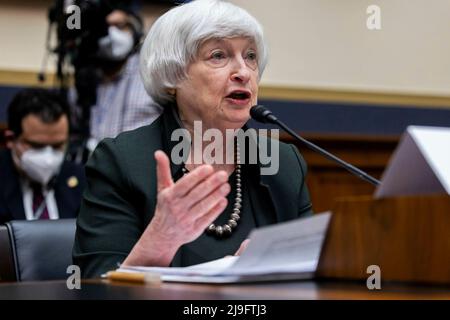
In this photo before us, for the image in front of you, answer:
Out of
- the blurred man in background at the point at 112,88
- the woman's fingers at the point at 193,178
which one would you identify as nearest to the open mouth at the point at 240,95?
the woman's fingers at the point at 193,178

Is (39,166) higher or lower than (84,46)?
lower

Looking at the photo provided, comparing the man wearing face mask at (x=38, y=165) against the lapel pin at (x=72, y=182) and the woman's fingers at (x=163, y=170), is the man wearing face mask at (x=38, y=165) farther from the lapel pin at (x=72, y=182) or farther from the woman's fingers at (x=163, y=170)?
the woman's fingers at (x=163, y=170)

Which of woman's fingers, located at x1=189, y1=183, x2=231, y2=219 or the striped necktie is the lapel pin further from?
woman's fingers, located at x1=189, y1=183, x2=231, y2=219

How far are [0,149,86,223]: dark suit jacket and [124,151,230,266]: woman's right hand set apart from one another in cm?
157

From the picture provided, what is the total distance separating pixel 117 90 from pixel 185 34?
1.64 meters

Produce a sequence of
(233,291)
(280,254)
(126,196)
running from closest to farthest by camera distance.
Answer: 1. (233,291)
2. (280,254)
3. (126,196)

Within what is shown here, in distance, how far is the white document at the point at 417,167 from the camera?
1.03 meters

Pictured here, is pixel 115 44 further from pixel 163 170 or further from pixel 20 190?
pixel 163 170

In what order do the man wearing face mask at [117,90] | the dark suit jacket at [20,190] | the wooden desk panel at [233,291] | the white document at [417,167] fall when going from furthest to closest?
the man wearing face mask at [117,90], the dark suit jacket at [20,190], the white document at [417,167], the wooden desk panel at [233,291]

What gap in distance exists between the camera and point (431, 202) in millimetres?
991

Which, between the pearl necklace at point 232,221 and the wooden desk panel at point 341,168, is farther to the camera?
the wooden desk panel at point 341,168

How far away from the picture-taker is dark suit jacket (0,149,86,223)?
287 centimetres

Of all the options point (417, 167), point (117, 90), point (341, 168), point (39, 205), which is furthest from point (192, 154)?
point (341, 168)

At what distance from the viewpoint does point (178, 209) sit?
1.25 meters
